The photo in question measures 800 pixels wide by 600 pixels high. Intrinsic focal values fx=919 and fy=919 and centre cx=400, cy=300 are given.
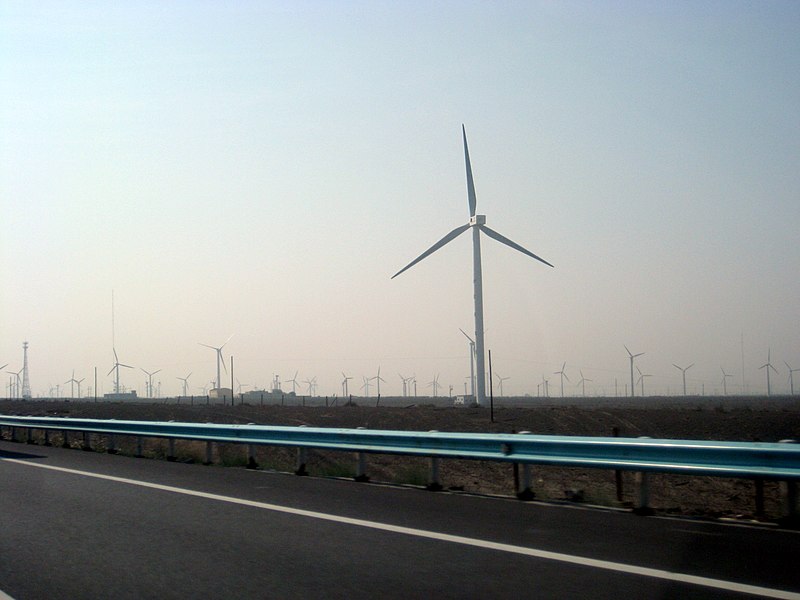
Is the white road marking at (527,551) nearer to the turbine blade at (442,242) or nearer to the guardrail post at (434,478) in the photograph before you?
the guardrail post at (434,478)

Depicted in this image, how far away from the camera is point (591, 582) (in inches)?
272

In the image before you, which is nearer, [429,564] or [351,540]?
[429,564]

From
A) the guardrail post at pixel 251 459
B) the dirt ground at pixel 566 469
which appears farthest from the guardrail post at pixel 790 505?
the guardrail post at pixel 251 459

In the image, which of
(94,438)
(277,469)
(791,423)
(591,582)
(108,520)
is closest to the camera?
(591,582)

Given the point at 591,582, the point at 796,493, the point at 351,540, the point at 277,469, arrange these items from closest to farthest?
the point at 591,582, the point at 351,540, the point at 796,493, the point at 277,469

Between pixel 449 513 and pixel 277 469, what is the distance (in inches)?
260

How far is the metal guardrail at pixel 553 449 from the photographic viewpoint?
9.39 m

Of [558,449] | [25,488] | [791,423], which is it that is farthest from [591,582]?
[791,423]

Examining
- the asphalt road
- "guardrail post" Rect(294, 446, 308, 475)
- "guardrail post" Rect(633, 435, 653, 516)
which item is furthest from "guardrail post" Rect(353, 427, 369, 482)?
"guardrail post" Rect(633, 435, 653, 516)

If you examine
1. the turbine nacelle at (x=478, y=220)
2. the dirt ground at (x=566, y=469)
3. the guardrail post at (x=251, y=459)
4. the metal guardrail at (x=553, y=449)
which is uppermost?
the turbine nacelle at (x=478, y=220)

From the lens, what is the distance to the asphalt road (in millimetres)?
6883

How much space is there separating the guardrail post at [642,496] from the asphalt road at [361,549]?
38cm

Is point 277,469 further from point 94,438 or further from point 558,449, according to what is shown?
point 94,438

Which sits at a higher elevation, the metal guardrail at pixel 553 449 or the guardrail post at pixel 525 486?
the metal guardrail at pixel 553 449
